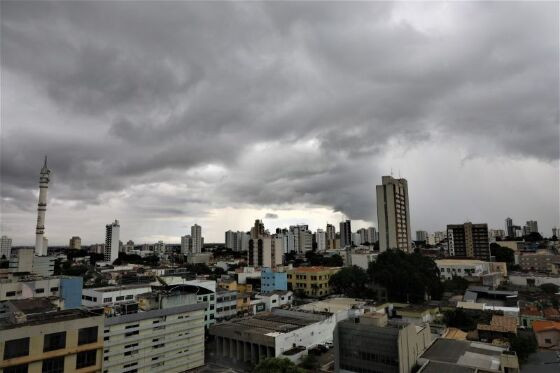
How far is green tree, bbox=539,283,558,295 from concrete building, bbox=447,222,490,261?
4056cm

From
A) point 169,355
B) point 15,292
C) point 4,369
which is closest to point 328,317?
point 169,355

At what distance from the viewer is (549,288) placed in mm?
63656

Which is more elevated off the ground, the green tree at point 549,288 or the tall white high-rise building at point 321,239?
the tall white high-rise building at point 321,239

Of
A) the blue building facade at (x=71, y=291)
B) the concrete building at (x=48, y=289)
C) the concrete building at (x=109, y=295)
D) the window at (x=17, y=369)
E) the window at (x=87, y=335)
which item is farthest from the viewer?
the blue building facade at (x=71, y=291)

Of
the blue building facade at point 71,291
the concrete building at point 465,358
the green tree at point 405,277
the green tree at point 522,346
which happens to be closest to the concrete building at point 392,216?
the green tree at point 405,277

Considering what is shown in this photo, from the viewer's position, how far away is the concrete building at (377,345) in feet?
86.2

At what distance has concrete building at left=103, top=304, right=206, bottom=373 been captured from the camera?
29.6 metres

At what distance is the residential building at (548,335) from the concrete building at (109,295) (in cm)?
4708

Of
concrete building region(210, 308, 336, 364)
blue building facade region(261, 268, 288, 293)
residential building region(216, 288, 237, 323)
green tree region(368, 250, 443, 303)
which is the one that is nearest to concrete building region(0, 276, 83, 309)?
residential building region(216, 288, 237, 323)

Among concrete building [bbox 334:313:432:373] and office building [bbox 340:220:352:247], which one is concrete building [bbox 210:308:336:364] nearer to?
concrete building [bbox 334:313:432:373]

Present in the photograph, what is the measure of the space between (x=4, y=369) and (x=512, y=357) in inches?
1118

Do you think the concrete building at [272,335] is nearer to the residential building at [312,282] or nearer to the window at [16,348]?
the window at [16,348]

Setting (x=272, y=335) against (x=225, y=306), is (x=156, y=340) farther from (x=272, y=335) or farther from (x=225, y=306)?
(x=225, y=306)

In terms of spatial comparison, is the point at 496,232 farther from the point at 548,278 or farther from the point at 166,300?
the point at 166,300
